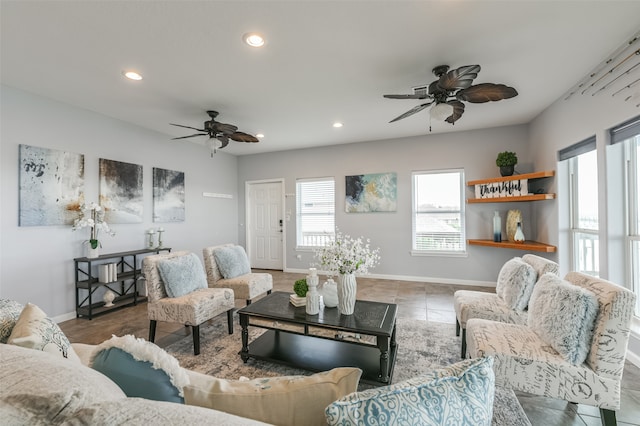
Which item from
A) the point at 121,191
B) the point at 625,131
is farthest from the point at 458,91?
the point at 121,191

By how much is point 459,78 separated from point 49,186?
4.57 m

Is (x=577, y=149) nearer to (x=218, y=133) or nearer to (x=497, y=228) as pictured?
(x=497, y=228)

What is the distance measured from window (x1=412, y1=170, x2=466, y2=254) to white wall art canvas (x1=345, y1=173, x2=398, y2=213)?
414mm

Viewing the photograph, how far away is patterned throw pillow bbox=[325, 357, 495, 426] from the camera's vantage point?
0.57m

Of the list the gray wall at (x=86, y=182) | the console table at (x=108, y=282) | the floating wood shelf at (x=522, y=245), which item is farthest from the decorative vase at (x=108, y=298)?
the floating wood shelf at (x=522, y=245)

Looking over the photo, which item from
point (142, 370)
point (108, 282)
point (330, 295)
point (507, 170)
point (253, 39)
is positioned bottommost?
point (108, 282)

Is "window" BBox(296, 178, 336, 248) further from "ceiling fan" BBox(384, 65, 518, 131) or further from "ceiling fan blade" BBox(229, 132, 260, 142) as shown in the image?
"ceiling fan" BBox(384, 65, 518, 131)

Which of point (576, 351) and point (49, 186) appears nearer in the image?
point (576, 351)

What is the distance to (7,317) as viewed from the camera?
119 cm

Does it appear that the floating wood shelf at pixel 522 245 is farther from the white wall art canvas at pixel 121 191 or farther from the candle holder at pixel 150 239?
the white wall art canvas at pixel 121 191

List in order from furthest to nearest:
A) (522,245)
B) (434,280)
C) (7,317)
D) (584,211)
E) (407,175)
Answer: (407,175)
(434,280)
(522,245)
(584,211)
(7,317)

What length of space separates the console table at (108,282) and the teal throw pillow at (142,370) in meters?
3.40

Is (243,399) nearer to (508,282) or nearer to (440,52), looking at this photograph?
(508,282)

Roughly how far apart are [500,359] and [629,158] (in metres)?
2.39
